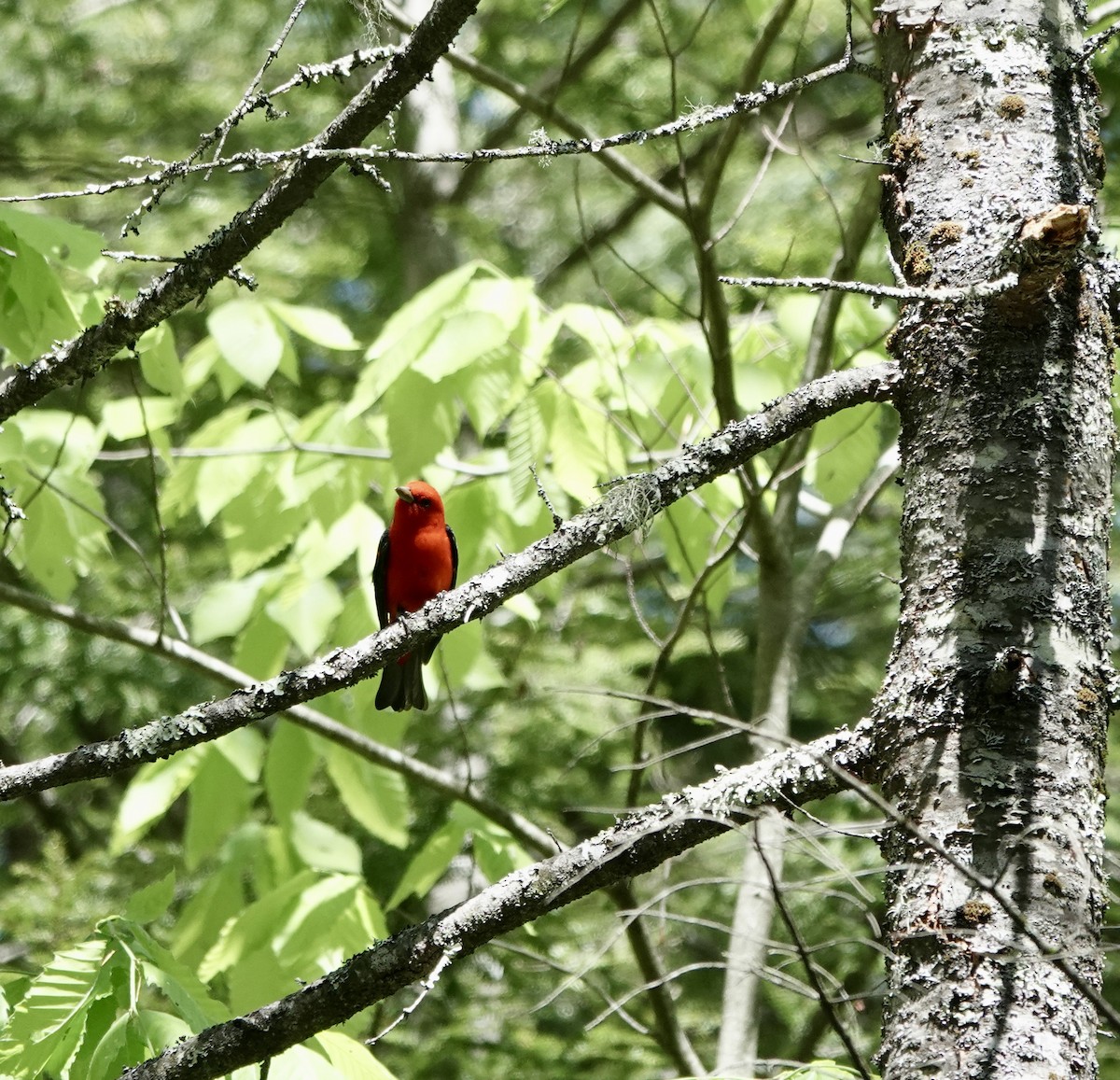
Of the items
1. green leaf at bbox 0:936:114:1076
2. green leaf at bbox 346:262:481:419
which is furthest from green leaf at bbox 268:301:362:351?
green leaf at bbox 0:936:114:1076

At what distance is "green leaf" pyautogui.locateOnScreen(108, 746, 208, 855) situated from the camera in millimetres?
3949

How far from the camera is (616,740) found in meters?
6.68

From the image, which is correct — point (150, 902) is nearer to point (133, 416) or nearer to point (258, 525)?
point (258, 525)

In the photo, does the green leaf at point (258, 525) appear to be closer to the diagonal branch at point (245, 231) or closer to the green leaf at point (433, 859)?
the green leaf at point (433, 859)

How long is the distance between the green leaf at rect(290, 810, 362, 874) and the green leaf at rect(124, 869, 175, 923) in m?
1.08

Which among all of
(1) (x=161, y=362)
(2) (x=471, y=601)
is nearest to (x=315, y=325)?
(1) (x=161, y=362)

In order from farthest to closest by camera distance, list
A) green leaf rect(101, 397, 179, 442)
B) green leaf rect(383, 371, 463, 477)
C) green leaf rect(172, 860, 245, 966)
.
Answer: green leaf rect(172, 860, 245, 966) < green leaf rect(101, 397, 179, 442) < green leaf rect(383, 371, 463, 477)

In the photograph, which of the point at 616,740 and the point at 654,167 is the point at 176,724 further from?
the point at 654,167

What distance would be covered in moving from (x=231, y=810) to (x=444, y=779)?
0.70 metres

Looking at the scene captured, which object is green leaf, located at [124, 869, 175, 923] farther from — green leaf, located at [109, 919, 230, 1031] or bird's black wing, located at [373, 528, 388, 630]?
bird's black wing, located at [373, 528, 388, 630]

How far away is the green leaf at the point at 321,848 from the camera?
395 cm

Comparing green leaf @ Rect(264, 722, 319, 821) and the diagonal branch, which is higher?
the diagonal branch

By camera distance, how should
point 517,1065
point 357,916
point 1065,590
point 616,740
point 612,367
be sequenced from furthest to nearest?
1. point 616,740
2. point 517,1065
3. point 612,367
4. point 357,916
5. point 1065,590

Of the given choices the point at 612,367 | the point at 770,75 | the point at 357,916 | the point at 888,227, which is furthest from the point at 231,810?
the point at 770,75
